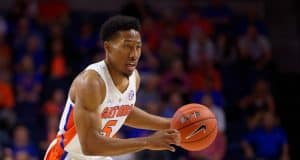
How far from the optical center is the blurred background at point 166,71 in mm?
8953

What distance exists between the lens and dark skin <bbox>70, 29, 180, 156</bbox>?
419 centimetres

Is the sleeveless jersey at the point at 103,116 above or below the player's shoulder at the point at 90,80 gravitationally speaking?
below

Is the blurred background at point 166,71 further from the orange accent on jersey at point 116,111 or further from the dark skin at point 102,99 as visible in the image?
the dark skin at point 102,99

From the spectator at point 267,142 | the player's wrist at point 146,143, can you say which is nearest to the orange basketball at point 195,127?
the player's wrist at point 146,143

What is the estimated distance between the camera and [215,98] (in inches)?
377

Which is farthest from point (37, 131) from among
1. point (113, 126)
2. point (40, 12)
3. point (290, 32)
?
point (290, 32)

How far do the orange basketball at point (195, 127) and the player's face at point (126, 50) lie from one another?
0.51 meters

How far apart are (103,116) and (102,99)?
15 centimetres

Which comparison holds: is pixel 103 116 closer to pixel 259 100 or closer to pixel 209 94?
pixel 209 94

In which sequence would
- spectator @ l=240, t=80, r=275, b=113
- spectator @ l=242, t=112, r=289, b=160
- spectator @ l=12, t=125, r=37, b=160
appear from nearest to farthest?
1. spectator @ l=12, t=125, r=37, b=160
2. spectator @ l=242, t=112, r=289, b=160
3. spectator @ l=240, t=80, r=275, b=113

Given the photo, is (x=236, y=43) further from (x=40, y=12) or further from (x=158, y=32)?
(x=40, y=12)

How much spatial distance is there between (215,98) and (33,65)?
258cm

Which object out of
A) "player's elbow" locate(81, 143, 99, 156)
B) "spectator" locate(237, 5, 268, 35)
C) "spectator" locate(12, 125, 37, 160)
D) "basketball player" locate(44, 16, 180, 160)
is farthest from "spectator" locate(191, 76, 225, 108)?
"player's elbow" locate(81, 143, 99, 156)

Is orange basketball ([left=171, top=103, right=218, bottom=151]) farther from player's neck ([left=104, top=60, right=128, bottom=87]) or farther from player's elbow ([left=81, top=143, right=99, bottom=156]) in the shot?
player's elbow ([left=81, top=143, right=99, bottom=156])
